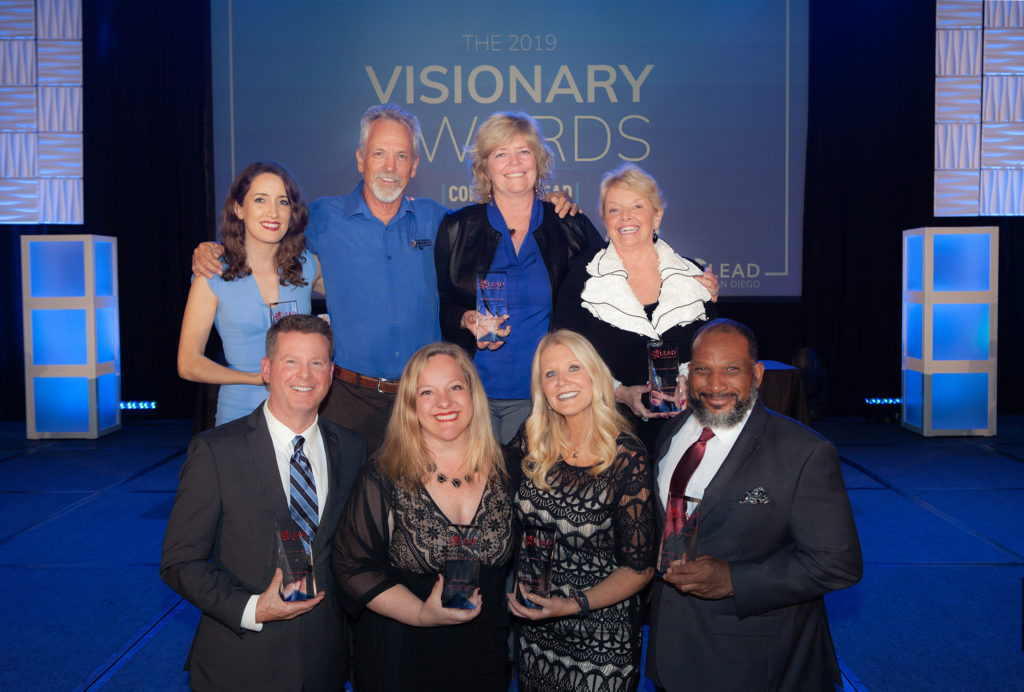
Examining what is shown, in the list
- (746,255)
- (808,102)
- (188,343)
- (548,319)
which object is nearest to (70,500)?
(188,343)

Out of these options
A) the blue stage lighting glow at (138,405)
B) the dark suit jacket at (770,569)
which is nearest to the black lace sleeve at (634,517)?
the dark suit jacket at (770,569)

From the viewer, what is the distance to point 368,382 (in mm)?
2965

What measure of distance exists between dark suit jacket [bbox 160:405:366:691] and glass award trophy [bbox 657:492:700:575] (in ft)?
2.97

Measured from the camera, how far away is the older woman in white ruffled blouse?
8.76 ft

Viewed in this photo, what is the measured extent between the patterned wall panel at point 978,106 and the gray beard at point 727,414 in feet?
24.8

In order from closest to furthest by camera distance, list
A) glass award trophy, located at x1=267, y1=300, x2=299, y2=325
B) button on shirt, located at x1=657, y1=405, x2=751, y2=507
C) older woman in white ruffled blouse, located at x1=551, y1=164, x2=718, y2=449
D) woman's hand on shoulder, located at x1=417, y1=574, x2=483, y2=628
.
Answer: woman's hand on shoulder, located at x1=417, y1=574, x2=483, y2=628 → button on shirt, located at x1=657, y1=405, x2=751, y2=507 → glass award trophy, located at x1=267, y1=300, x2=299, y2=325 → older woman in white ruffled blouse, located at x1=551, y1=164, x2=718, y2=449

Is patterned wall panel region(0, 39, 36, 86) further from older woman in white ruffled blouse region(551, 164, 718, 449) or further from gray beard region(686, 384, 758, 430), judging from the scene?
gray beard region(686, 384, 758, 430)

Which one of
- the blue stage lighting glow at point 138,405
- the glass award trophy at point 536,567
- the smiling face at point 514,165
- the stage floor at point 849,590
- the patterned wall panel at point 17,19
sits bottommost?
the stage floor at point 849,590

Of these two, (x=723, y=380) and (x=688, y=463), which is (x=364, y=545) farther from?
(x=723, y=380)

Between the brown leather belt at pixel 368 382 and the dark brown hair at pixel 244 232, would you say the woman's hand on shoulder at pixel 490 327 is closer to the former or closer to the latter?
the brown leather belt at pixel 368 382

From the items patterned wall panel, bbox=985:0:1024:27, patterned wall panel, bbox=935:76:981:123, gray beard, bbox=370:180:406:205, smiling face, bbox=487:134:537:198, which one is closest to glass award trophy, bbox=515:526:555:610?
smiling face, bbox=487:134:537:198

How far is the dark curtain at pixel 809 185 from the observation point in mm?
8055

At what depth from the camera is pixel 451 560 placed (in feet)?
5.56

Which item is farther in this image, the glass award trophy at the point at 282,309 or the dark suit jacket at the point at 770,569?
the glass award trophy at the point at 282,309
